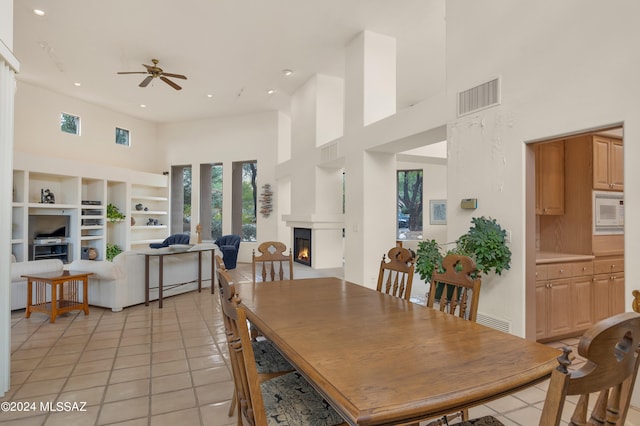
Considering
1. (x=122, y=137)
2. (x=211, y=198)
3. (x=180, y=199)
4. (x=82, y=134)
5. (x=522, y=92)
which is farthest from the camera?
(x=180, y=199)

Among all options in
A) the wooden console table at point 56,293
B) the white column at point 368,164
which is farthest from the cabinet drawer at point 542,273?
the wooden console table at point 56,293

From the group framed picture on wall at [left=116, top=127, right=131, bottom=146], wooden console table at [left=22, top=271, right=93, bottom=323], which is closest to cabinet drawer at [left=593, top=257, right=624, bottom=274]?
wooden console table at [left=22, top=271, right=93, bottom=323]

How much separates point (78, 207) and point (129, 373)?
21.0 ft

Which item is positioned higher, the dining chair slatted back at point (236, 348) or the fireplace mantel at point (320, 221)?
the fireplace mantel at point (320, 221)

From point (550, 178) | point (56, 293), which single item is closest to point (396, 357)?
point (550, 178)

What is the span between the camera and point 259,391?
1.26 m

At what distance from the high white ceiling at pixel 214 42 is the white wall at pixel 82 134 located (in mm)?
403

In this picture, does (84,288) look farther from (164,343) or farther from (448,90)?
(448,90)

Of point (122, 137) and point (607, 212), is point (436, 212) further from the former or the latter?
point (122, 137)

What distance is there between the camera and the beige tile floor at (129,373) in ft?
7.41

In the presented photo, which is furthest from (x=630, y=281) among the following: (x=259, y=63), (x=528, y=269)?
(x=259, y=63)

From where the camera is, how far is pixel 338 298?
7.32 feet

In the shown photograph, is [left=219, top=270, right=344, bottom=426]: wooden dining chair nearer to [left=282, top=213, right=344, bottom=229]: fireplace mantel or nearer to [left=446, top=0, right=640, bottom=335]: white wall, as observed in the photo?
[left=446, top=0, right=640, bottom=335]: white wall

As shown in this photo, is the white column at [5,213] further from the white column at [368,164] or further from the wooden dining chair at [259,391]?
the white column at [368,164]
